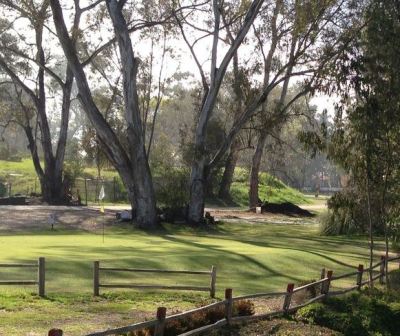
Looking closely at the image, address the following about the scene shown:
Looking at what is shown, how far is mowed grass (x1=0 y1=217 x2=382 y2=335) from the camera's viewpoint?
11047 mm

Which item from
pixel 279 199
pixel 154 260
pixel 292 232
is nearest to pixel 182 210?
pixel 292 232

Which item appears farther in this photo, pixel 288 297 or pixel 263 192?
pixel 263 192

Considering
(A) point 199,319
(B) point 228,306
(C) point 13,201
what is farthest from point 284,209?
(A) point 199,319

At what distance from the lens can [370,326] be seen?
11945 millimetres

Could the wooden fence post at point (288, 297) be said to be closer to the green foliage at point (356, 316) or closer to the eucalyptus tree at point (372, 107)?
the green foliage at point (356, 316)

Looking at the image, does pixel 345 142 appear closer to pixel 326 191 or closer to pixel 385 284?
pixel 385 284

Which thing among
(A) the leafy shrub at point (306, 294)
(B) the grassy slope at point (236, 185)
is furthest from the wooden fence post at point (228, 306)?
(B) the grassy slope at point (236, 185)

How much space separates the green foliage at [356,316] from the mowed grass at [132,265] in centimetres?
233

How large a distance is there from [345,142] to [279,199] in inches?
1850

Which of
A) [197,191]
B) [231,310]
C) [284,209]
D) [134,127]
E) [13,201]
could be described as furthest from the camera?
[284,209]

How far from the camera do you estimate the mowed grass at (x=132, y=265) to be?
11047 mm

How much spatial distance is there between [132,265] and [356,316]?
22.3ft

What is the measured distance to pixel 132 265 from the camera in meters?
16.9

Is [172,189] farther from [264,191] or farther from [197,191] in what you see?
[264,191]
